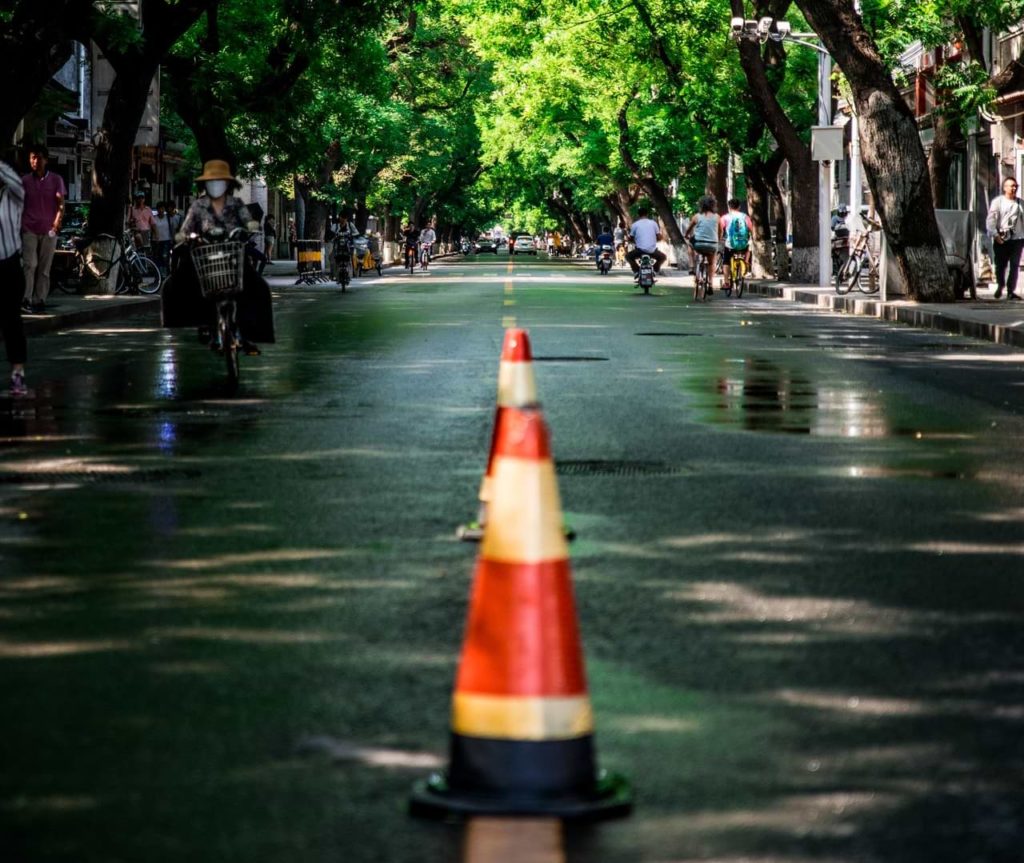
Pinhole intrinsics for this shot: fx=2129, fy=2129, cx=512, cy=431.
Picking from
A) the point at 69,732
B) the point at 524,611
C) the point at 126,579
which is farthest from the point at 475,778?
the point at 126,579

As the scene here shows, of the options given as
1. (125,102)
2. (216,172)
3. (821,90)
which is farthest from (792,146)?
(216,172)

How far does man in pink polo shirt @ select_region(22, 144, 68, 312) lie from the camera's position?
2680 centimetres

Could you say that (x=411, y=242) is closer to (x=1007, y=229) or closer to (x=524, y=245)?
(x=1007, y=229)

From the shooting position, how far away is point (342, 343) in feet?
76.5

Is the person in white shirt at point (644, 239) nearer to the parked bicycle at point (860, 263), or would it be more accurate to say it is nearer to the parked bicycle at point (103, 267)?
the parked bicycle at point (860, 263)

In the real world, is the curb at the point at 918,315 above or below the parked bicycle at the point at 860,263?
below

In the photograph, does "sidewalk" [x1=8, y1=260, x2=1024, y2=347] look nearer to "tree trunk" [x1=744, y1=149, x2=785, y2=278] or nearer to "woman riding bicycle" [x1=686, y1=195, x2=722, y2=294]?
"woman riding bicycle" [x1=686, y1=195, x2=722, y2=294]

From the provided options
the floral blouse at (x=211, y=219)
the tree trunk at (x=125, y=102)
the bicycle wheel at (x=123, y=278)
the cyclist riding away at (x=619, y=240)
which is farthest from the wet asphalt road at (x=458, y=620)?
the cyclist riding away at (x=619, y=240)

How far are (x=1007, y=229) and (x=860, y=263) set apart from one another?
4497 millimetres

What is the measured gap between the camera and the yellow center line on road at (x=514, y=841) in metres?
4.16

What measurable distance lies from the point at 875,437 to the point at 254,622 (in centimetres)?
678

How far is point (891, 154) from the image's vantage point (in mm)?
30781

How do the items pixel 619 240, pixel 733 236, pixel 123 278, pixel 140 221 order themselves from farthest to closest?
pixel 619 240 → pixel 140 221 → pixel 733 236 → pixel 123 278

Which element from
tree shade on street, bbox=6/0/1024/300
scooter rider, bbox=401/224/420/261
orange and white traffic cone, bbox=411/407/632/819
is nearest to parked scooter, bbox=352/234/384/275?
scooter rider, bbox=401/224/420/261
